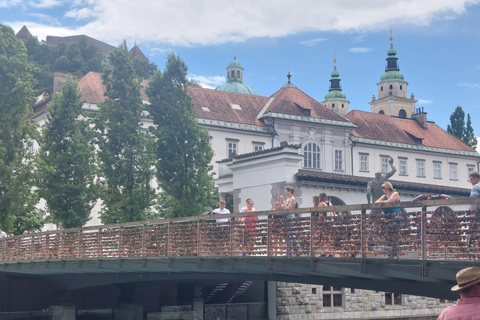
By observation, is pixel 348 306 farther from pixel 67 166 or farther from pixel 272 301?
pixel 67 166

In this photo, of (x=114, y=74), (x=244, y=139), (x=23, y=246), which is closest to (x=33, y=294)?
(x=23, y=246)

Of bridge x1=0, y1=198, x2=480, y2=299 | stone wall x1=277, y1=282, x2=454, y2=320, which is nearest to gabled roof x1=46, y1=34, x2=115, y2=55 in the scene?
stone wall x1=277, y1=282, x2=454, y2=320

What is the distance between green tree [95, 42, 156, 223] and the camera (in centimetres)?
4022

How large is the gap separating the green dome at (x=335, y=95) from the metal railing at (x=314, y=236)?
332ft

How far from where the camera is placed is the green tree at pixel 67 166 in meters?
39.5

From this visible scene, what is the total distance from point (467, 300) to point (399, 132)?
69.6 meters

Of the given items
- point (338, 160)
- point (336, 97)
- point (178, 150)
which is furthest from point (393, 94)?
point (178, 150)

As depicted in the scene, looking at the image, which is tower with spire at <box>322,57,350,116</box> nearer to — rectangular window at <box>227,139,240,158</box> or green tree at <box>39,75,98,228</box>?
rectangular window at <box>227,139,240,158</box>

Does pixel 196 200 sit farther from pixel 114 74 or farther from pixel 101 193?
pixel 114 74

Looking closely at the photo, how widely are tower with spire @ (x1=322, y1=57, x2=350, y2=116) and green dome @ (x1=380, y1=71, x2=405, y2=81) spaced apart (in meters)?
9.49

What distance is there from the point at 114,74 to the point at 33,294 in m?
14.9

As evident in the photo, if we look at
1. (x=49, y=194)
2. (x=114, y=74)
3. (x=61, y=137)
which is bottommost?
(x=49, y=194)

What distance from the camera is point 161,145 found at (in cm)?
4366

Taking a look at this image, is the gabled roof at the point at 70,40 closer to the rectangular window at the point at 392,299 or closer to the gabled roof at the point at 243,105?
the gabled roof at the point at 243,105
